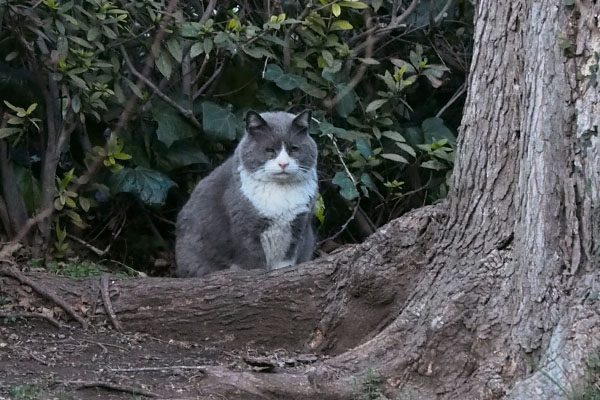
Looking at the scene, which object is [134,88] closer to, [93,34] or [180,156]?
[93,34]

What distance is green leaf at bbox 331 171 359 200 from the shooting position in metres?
7.36

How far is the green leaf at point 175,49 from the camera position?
272 inches

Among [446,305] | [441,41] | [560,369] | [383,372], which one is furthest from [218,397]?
[441,41]

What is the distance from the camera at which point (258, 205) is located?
21.9ft

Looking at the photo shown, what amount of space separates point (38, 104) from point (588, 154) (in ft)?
14.9

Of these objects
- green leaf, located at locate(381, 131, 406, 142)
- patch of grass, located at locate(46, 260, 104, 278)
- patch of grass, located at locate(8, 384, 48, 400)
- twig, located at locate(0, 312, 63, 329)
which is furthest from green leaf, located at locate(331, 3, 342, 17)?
patch of grass, located at locate(8, 384, 48, 400)

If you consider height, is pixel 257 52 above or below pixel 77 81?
above

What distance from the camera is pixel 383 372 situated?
4.34 metres

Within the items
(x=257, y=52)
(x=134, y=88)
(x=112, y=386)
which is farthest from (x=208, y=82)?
(x=112, y=386)

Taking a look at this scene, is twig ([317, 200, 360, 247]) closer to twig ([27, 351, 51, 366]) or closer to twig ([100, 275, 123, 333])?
twig ([100, 275, 123, 333])

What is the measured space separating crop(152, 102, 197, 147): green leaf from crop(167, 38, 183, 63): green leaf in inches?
23.0

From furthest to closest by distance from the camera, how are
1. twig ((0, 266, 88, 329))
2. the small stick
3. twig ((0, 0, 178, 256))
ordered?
twig ((0, 0, 178, 256)) → twig ((0, 266, 88, 329)) → the small stick

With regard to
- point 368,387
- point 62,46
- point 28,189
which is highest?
point 62,46

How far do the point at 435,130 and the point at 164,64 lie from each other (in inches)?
95.3
